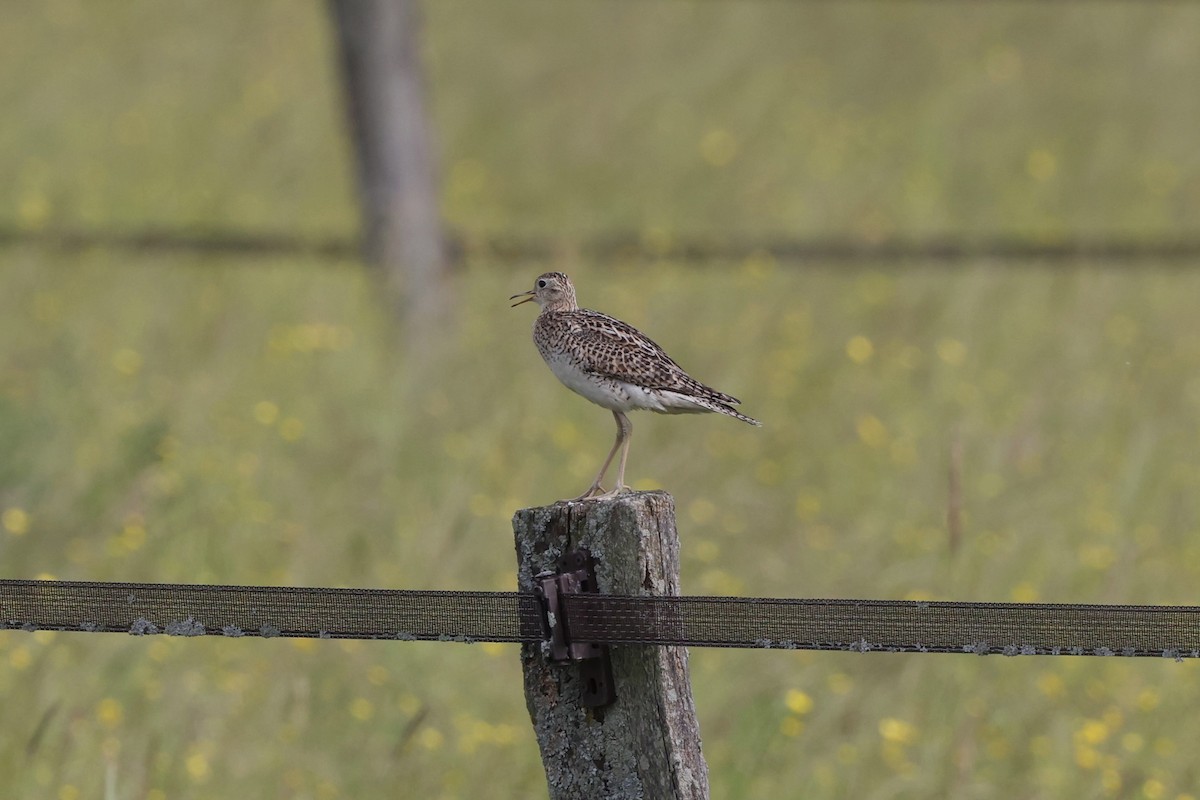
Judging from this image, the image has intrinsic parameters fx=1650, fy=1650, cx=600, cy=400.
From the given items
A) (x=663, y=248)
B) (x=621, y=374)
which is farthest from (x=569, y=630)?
(x=663, y=248)

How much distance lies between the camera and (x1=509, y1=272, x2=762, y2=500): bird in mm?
3578

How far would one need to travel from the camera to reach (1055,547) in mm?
6277

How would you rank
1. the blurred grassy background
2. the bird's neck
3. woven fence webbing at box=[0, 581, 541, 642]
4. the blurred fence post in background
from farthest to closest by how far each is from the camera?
the blurred fence post in background, the blurred grassy background, the bird's neck, woven fence webbing at box=[0, 581, 541, 642]

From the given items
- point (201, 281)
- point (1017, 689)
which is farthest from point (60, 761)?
point (201, 281)

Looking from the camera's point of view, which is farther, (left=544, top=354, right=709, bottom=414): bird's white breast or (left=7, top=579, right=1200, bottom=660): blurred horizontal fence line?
(left=544, top=354, right=709, bottom=414): bird's white breast

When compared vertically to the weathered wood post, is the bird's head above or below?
above

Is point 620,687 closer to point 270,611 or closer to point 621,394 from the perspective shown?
point 270,611

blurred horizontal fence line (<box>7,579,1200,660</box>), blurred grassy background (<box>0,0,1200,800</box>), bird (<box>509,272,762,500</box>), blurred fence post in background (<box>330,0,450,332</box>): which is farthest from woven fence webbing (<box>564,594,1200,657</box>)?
blurred fence post in background (<box>330,0,450,332</box>)

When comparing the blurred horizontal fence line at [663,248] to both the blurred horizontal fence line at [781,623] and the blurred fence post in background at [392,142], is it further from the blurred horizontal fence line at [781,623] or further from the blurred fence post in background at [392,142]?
the blurred horizontal fence line at [781,623]

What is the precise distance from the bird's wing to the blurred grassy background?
131 cm

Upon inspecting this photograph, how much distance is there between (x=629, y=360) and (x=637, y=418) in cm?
405

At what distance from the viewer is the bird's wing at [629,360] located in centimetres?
358

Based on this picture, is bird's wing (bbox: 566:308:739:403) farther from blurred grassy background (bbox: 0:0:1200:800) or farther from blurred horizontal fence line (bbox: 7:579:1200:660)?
blurred grassy background (bbox: 0:0:1200:800)

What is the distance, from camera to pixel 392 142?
9.02 m
